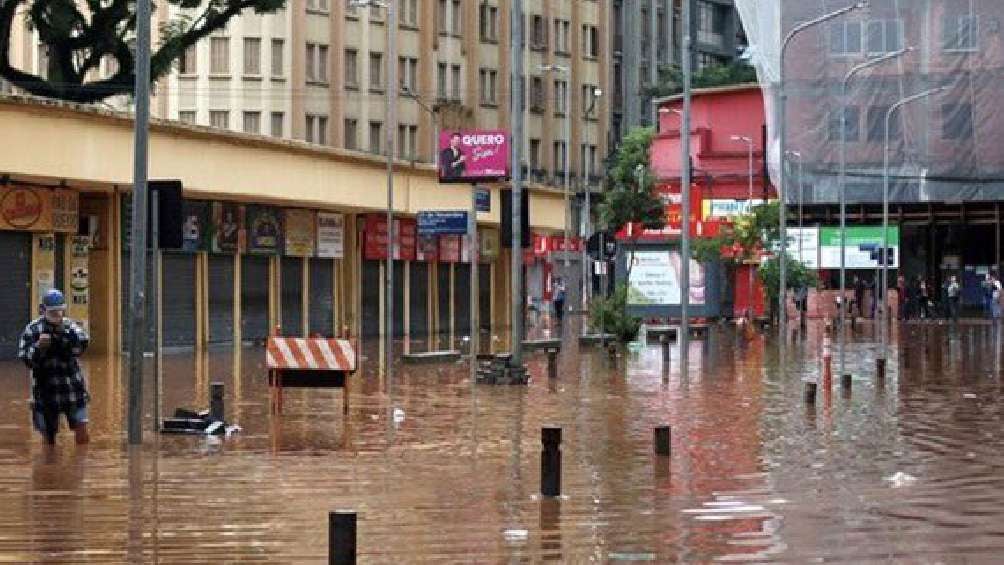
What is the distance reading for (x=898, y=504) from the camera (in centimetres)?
1514

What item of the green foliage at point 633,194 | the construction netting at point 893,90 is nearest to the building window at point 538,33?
the construction netting at point 893,90

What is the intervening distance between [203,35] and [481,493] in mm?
30662

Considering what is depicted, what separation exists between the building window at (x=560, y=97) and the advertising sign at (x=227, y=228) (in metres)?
51.4

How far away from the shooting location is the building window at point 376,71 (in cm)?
8981

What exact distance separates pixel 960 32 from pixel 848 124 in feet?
19.2

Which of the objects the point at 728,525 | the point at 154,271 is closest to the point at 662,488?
the point at 728,525

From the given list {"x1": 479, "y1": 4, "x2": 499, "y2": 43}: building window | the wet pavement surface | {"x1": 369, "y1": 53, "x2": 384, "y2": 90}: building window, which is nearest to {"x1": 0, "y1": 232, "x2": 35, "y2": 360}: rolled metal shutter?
the wet pavement surface

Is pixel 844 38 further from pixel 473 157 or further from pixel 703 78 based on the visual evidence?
pixel 473 157

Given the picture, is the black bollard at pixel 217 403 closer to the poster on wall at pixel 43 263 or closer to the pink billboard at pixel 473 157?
the pink billboard at pixel 473 157

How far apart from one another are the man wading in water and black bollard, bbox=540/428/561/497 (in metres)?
6.25

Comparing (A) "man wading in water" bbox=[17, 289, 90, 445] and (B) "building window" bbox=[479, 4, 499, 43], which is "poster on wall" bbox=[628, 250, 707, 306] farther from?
(A) "man wading in water" bbox=[17, 289, 90, 445]

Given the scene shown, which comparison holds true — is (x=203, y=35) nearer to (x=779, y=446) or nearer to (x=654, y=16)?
(x=779, y=446)

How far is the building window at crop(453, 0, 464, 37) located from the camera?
93.7m

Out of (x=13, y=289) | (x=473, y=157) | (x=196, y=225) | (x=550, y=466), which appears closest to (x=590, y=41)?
(x=196, y=225)
